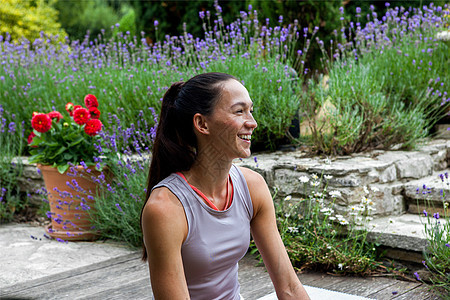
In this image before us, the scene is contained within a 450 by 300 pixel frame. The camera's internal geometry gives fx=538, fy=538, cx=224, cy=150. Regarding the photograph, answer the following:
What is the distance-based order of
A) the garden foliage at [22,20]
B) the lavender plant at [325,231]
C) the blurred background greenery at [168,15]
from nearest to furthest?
the lavender plant at [325,231] → the blurred background greenery at [168,15] → the garden foliage at [22,20]

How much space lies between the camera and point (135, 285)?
3227 mm

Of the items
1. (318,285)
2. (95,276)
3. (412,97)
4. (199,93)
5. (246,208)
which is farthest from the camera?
(412,97)

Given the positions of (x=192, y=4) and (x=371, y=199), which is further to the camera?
(x=192, y=4)

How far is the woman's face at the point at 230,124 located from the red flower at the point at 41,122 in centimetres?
253

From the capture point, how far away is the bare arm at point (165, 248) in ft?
5.61

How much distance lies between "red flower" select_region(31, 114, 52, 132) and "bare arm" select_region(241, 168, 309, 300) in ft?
8.04

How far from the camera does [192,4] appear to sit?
880cm

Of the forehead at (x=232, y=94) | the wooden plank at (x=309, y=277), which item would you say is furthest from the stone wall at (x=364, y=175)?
the forehead at (x=232, y=94)

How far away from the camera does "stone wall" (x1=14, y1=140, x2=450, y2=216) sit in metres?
3.55

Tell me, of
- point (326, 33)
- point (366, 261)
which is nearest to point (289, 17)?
point (326, 33)

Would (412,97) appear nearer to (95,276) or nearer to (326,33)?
(326,33)

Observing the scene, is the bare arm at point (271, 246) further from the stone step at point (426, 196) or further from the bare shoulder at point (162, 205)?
the stone step at point (426, 196)

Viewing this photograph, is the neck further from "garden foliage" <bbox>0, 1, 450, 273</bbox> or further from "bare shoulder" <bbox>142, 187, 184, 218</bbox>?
"garden foliage" <bbox>0, 1, 450, 273</bbox>

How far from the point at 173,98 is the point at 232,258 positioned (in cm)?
61
